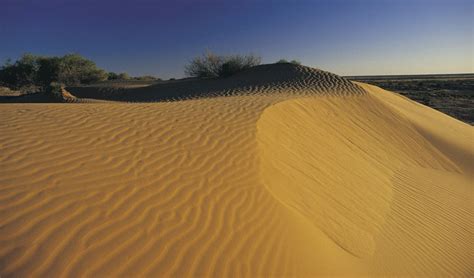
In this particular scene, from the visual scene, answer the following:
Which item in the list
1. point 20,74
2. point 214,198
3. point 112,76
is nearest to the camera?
point 214,198

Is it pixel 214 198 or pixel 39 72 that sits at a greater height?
pixel 39 72

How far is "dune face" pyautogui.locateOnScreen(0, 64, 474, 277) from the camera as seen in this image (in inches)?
110

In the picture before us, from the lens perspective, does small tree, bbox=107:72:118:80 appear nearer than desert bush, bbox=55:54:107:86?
No

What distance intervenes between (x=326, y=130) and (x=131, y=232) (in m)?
5.64

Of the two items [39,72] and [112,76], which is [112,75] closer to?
[112,76]

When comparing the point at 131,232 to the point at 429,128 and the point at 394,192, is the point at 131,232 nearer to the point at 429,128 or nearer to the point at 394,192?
the point at 394,192

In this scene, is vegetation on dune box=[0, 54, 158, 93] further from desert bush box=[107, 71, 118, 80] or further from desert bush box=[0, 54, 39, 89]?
desert bush box=[107, 71, 118, 80]

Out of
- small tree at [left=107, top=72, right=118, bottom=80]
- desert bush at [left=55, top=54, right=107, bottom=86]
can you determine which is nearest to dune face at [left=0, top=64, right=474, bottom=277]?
desert bush at [left=55, top=54, right=107, bottom=86]

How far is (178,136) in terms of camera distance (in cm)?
509

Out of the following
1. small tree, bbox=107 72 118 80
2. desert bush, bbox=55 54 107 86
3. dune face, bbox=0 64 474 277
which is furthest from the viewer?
small tree, bbox=107 72 118 80

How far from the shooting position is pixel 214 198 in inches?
148

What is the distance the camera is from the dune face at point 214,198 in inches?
110

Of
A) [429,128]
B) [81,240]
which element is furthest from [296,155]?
[429,128]

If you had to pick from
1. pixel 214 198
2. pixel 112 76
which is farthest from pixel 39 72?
pixel 214 198
